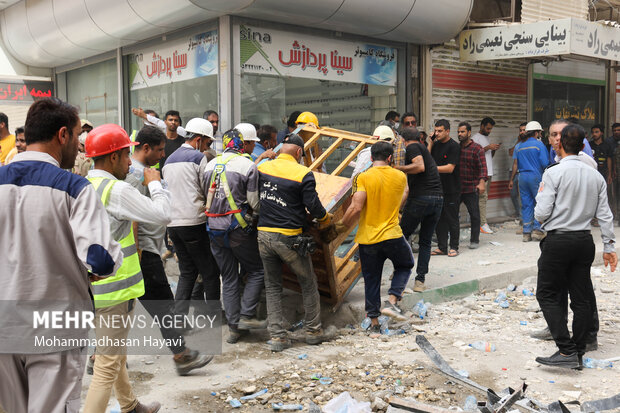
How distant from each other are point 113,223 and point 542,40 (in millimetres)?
8474

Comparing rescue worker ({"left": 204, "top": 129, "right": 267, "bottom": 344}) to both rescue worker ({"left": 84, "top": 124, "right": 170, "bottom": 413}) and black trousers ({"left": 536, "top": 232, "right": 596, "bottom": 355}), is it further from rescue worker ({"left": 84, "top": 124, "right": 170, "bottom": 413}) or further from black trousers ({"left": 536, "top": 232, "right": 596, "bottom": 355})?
black trousers ({"left": 536, "top": 232, "right": 596, "bottom": 355})

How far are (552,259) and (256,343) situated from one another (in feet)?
8.81

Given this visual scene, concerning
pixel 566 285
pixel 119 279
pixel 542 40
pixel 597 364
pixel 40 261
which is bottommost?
pixel 597 364

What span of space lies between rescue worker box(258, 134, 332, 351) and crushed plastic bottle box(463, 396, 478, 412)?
69.1 inches

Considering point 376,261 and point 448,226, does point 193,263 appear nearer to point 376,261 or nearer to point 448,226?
point 376,261

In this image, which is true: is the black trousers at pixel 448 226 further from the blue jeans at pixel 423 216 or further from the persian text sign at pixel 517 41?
the persian text sign at pixel 517 41

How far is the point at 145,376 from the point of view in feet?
15.7

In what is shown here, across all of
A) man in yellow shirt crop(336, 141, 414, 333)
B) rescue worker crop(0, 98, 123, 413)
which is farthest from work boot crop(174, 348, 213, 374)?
rescue worker crop(0, 98, 123, 413)

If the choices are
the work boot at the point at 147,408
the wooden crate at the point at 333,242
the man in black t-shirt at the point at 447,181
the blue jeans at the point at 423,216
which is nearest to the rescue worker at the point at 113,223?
the work boot at the point at 147,408

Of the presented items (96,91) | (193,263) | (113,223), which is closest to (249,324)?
(193,263)

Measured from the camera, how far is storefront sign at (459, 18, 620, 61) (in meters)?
9.70

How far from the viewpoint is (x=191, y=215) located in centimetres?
571

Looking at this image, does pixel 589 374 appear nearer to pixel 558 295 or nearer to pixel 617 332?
pixel 558 295

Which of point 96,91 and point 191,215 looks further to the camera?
point 96,91
